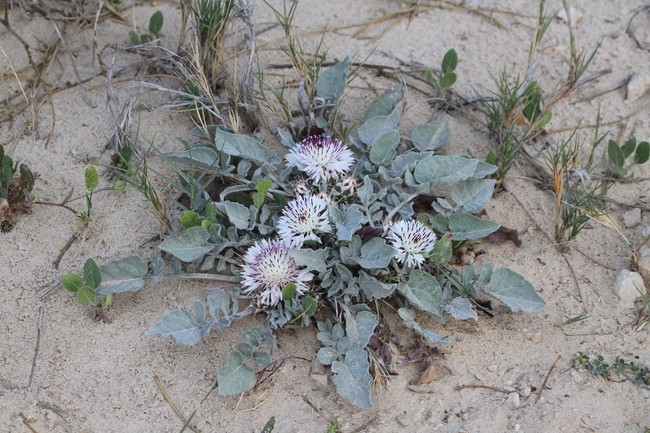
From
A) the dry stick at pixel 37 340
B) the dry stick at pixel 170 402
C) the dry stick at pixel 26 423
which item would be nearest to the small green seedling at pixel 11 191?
the dry stick at pixel 37 340

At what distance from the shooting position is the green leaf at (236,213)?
2.42 meters

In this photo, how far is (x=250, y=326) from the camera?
2.39 metres

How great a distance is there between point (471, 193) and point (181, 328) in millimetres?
1270

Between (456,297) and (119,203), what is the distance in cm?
145

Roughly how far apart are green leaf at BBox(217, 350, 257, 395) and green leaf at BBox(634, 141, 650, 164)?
190 cm

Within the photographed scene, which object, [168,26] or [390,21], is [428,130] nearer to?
[390,21]

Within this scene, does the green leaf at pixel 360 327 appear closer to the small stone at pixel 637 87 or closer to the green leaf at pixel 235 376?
the green leaf at pixel 235 376

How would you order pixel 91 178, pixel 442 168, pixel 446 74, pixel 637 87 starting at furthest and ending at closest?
pixel 637 87 < pixel 446 74 < pixel 442 168 < pixel 91 178

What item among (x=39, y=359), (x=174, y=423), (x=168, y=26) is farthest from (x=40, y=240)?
(x=168, y=26)

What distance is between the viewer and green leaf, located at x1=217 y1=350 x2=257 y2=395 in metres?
2.07

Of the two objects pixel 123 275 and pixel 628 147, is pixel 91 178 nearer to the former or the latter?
pixel 123 275

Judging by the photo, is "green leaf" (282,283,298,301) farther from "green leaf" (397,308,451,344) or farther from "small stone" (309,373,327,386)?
"green leaf" (397,308,451,344)

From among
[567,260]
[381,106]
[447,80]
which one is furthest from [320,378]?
[447,80]

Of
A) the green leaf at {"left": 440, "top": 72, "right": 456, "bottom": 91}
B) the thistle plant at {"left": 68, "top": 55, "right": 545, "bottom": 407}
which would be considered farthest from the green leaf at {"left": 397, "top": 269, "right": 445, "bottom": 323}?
the green leaf at {"left": 440, "top": 72, "right": 456, "bottom": 91}
